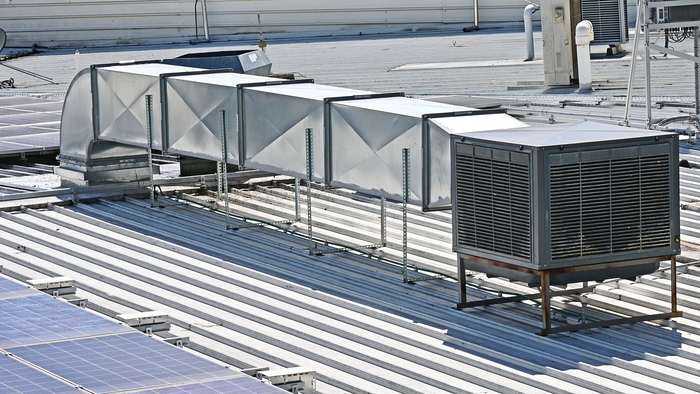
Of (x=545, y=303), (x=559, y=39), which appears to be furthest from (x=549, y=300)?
(x=559, y=39)

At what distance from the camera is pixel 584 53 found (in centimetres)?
2353

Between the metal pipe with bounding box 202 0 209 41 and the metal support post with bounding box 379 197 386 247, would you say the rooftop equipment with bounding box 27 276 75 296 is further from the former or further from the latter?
the metal pipe with bounding box 202 0 209 41

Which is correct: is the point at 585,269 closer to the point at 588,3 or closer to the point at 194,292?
the point at 194,292

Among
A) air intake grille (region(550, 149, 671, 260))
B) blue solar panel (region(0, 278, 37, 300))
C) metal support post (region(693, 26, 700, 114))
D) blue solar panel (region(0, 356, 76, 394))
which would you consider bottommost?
blue solar panel (region(0, 356, 76, 394))

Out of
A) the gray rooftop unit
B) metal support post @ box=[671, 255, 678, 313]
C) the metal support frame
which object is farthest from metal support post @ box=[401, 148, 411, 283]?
metal support post @ box=[671, 255, 678, 313]

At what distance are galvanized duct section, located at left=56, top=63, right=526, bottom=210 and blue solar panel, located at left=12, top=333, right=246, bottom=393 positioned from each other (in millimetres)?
3667

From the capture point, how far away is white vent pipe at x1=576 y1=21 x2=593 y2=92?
22.6 m

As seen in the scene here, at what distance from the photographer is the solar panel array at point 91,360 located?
7352 mm

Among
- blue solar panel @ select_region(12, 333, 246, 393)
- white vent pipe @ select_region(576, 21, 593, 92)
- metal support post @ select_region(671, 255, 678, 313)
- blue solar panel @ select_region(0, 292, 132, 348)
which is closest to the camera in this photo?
blue solar panel @ select_region(12, 333, 246, 393)

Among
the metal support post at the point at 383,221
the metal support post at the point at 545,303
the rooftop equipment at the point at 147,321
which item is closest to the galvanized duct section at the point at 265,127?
the metal support post at the point at 383,221

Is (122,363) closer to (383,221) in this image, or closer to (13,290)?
(13,290)

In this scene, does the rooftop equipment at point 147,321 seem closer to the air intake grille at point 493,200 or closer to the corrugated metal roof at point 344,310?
the corrugated metal roof at point 344,310

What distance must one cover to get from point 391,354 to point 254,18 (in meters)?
34.2

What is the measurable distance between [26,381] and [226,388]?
1.16m
